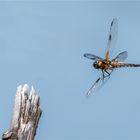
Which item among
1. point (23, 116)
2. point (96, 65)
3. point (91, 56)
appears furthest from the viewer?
point (96, 65)

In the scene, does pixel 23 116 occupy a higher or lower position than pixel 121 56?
lower

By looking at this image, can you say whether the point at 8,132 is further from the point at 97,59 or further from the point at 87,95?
the point at 97,59

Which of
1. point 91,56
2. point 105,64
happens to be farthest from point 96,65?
point 91,56

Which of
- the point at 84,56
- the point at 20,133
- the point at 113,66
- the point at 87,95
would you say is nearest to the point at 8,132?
the point at 20,133

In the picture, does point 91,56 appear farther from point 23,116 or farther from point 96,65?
point 23,116

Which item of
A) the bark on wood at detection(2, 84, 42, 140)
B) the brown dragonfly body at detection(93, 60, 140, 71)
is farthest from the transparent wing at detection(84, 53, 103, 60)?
the bark on wood at detection(2, 84, 42, 140)

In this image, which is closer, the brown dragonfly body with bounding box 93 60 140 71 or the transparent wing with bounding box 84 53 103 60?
the transparent wing with bounding box 84 53 103 60

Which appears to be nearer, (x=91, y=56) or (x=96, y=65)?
(x=91, y=56)

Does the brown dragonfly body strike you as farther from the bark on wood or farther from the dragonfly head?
the bark on wood
